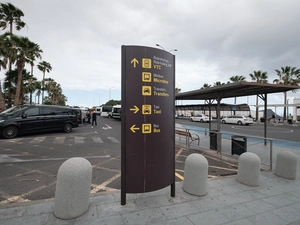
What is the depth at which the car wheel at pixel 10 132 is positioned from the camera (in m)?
9.28

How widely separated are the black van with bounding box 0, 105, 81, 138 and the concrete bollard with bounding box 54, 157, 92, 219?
9.28 m

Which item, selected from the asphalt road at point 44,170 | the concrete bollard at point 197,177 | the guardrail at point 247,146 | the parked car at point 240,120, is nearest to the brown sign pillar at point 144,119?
the concrete bollard at point 197,177

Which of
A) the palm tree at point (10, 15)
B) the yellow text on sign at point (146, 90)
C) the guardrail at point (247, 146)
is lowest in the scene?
the guardrail at point (247, 146)

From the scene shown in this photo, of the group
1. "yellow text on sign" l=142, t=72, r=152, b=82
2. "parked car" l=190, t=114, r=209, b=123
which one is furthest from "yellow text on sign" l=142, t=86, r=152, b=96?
"parked car" l=190, t=114, r=209, b=123

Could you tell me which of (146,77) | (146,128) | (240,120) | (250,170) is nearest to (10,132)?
(146,128)

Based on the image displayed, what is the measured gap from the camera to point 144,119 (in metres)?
2.99

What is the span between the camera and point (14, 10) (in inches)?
785

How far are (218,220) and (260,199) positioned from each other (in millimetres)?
1397

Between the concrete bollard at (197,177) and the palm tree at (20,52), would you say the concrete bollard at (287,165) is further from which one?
the palm tree at (20,52)

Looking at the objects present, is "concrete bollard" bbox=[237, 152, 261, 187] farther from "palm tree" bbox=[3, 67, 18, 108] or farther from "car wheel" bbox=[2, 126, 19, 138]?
"palm tree" bbox=[3, 67, 18, 108]

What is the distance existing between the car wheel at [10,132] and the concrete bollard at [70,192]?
927 centimetres

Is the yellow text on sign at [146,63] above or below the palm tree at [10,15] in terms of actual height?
below

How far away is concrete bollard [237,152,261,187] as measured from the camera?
4088mm

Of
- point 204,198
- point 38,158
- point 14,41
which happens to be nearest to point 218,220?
point 204,198
